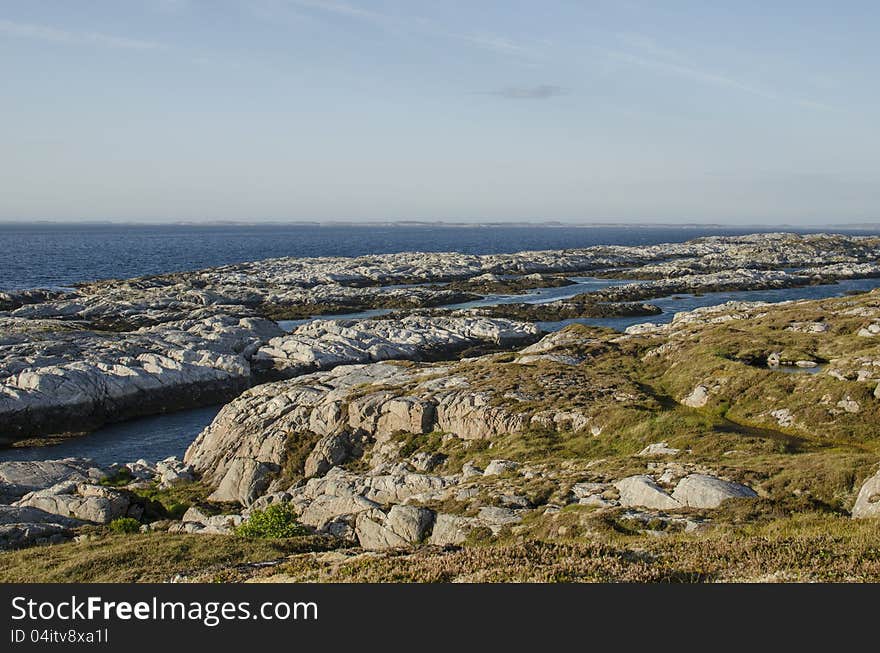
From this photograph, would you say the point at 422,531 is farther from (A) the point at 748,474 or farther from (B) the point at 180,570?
(A) the point at 748,474

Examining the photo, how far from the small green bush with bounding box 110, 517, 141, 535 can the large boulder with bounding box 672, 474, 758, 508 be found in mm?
24801

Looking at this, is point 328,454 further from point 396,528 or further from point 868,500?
point 868,500

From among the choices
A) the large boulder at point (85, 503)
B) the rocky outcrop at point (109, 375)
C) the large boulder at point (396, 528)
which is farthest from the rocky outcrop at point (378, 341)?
the large boulder at point (396, 528)

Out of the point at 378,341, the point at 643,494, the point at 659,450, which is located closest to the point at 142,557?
the point at 643,494

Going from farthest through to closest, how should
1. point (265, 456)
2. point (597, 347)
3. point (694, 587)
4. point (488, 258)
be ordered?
point (488, 258), point (597, 347), point (265, 456), point (694, 587)

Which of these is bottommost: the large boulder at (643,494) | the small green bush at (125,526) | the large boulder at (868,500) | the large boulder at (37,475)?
the large boulder at (37,475)

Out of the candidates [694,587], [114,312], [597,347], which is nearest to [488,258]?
[114,312]

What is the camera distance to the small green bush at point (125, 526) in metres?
30.9

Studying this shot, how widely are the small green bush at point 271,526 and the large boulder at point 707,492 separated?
1508 cm

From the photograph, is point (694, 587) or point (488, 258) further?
point (488, 258)

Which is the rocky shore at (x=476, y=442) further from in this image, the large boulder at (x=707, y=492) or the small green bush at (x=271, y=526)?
the small green bush at (x=271, y=526)

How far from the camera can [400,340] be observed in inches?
3216

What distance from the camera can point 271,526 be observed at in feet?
88.6

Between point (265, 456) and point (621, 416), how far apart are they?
2199 centimetres
